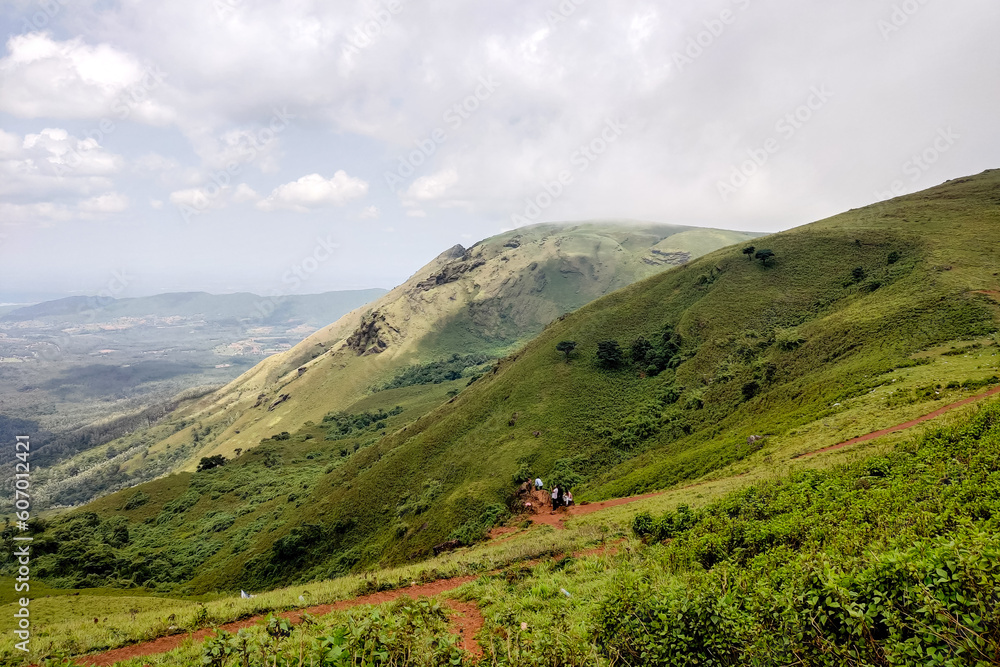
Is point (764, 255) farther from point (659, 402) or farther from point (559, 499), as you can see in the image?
point (559, 499)

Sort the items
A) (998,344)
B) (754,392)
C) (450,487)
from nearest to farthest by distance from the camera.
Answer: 1. (998,344)
2. (754,392)
3. (450,487)

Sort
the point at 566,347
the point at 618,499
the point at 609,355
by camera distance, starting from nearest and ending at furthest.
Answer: the point at 618,499 < the point at 609,355 < the point at 566,347

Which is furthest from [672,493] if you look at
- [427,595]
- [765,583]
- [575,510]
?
[765,583]

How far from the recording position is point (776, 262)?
63594 mm

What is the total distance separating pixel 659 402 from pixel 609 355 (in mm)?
11203

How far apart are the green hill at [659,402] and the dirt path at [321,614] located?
1675 cm

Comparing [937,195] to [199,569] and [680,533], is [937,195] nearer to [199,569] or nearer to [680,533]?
[680,533]

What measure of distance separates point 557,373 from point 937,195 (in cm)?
7206

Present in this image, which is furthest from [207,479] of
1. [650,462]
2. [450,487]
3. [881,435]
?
[881,435]

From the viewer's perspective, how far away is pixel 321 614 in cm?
1543

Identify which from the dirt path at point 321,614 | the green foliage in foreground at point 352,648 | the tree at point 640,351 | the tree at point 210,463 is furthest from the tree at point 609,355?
the tree at point 210,463

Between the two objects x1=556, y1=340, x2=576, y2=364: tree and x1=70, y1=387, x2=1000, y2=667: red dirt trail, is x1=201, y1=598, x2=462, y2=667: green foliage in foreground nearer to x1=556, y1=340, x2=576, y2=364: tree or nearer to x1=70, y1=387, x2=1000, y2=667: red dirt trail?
x1=70, y1=387, x2=1000, y2=667: red dirt trail

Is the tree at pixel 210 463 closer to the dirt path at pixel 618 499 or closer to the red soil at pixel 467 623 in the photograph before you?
the dirt path at pixel 618 499

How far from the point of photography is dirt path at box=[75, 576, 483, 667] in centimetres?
1300
